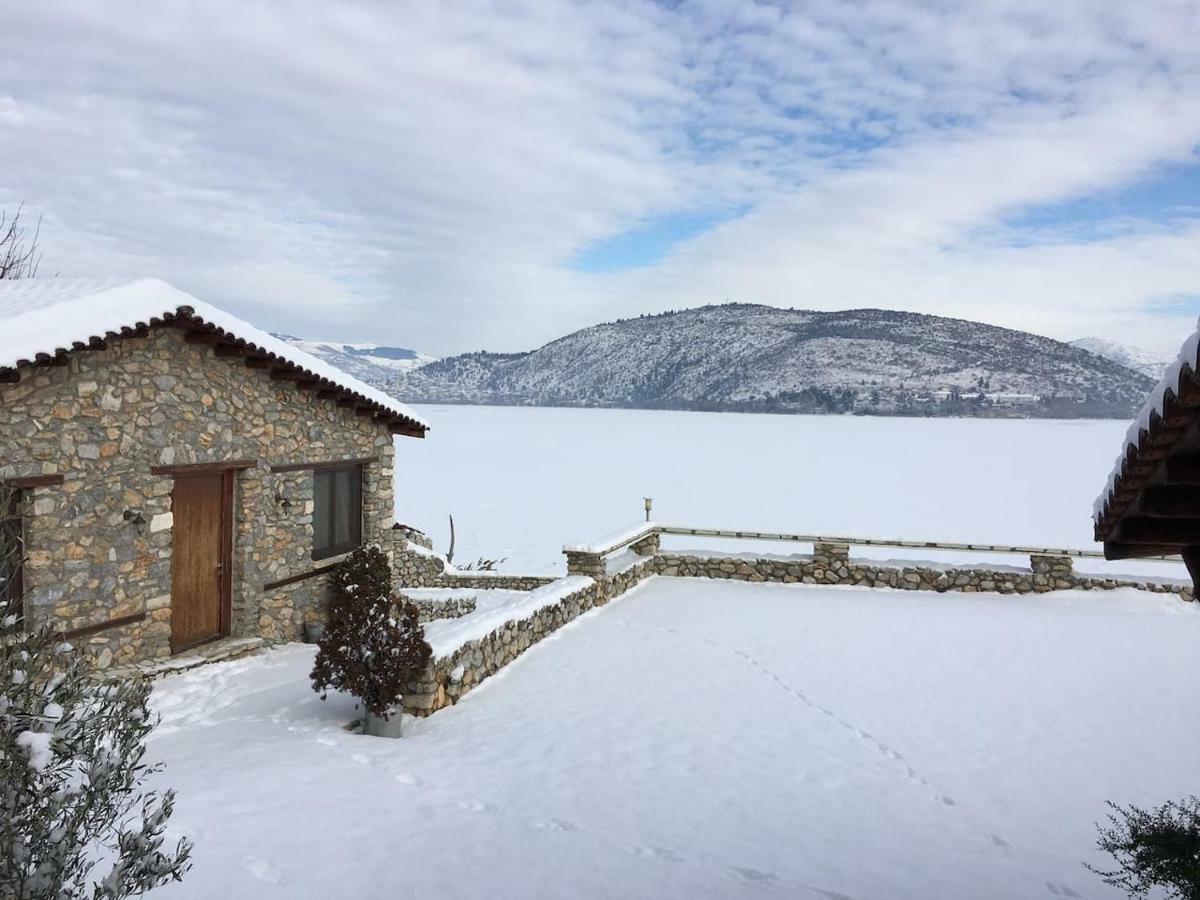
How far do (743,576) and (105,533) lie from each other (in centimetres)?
1164

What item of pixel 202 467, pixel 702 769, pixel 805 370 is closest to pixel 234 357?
pixel 202 467

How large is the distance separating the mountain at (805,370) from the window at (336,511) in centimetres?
8904

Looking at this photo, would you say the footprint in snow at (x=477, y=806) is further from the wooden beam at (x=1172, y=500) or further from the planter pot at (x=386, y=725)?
the wooden beam at (x=1172, y=500)

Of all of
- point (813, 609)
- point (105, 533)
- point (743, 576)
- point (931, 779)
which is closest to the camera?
point (931, 779)

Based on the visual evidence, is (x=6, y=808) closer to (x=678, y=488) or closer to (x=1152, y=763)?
(x=1152, y=763)

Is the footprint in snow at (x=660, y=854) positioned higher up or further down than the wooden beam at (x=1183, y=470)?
further down

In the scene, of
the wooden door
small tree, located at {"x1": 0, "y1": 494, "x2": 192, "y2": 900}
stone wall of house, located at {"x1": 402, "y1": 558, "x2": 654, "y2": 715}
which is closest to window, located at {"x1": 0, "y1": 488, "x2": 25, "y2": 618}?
the wooden door

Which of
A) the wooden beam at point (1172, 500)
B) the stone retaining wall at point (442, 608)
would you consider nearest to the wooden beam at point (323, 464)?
the stone retaining wall at point (442, 608)

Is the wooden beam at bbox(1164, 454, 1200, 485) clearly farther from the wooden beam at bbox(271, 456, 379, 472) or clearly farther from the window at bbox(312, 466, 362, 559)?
the window at bbox(312, 466, 362, 559)

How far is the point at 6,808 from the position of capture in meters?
2.94

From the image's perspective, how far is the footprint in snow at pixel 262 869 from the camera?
4973mm

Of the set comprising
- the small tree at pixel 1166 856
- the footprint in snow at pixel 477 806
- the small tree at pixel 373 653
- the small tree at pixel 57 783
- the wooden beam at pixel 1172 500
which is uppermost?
the wooden beam at pixel 1172 500

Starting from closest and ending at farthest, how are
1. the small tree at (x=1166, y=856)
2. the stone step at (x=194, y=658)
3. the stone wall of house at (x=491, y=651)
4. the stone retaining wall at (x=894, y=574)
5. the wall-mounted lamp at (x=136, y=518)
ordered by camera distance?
the small tree at (x=1166, y=856), the stone wall of house at (x=491, y=651), the stone step at (x=194, y=658), the wall-mounted lamp at (x=136, y=518), the stone retaining wall at (x=894, y=574)

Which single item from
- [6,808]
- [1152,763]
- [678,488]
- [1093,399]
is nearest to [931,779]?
[1152,763]
